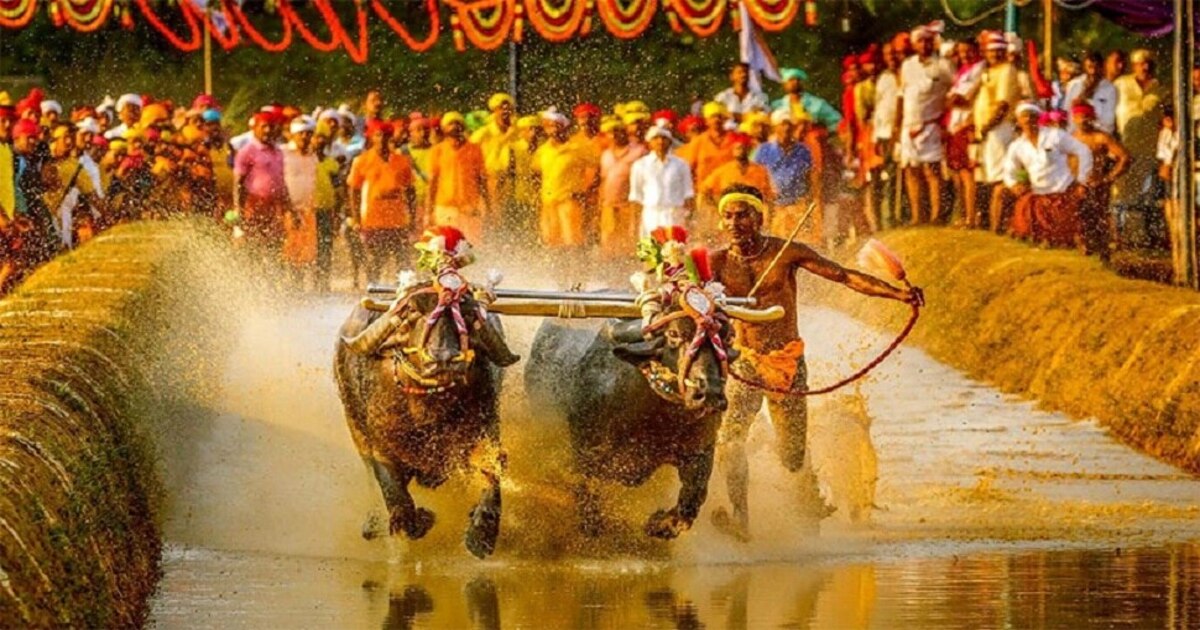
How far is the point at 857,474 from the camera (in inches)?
731

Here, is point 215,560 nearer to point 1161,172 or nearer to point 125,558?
point 125,558

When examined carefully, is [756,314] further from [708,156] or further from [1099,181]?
[708,156]

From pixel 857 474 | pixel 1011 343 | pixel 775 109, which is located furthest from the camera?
pixel 775 109

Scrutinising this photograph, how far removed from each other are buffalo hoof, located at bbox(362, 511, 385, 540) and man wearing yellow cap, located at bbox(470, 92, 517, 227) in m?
13.6

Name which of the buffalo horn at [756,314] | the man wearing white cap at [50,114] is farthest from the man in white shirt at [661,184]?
the buffalo horn at [756,314]

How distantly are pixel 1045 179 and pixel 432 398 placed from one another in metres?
14.2

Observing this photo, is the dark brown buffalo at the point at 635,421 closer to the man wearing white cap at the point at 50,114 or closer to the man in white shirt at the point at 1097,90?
the man in white shirt at the point at 1097,90

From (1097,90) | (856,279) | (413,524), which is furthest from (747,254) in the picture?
(1097,90)

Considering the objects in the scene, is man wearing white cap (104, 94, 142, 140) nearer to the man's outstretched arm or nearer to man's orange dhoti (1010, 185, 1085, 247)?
man's orange dhoti (1010, 185, 1085, 247)

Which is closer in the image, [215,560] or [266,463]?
[215,560]

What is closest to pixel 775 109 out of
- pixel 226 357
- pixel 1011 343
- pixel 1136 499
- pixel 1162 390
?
pixel 1011 343

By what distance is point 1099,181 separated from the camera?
98.2 feet

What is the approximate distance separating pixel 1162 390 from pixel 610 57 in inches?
995

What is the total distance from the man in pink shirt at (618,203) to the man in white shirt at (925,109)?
10.2 ft
